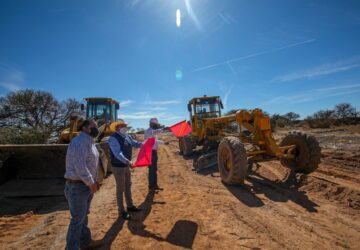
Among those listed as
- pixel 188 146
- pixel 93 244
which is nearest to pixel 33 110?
pixel 188 146

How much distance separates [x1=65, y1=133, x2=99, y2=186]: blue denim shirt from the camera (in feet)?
8.61

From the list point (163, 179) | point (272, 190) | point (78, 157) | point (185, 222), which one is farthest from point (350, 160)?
point (78, 157)

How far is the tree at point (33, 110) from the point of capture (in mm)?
21359

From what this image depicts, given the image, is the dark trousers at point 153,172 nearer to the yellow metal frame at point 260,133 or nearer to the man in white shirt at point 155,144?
the man in white shirt at point 155,144

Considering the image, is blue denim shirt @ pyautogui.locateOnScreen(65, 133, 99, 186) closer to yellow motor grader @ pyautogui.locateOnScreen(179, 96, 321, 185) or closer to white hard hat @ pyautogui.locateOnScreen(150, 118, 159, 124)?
white hard hat @ pyautogui.locateOnScreen(150, 118, 159, 124)

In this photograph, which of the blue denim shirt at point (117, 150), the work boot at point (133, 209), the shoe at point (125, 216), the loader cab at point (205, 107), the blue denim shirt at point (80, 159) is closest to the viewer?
the blue denim shirt at point (80, 159)

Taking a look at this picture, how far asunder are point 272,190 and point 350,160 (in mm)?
4496

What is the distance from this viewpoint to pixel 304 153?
6438 millimetres

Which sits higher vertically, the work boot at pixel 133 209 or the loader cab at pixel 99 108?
the loader cab at pixel 99 108

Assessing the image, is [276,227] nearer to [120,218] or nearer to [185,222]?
[185,222]

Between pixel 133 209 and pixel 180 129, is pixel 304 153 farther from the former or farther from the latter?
pixel 133 209

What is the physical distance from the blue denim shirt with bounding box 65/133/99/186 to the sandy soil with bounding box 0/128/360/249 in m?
1.19

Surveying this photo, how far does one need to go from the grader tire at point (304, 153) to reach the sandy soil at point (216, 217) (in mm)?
291

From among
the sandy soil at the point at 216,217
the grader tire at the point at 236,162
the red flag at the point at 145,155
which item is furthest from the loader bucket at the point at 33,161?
the grader tire at the point at 236,162
